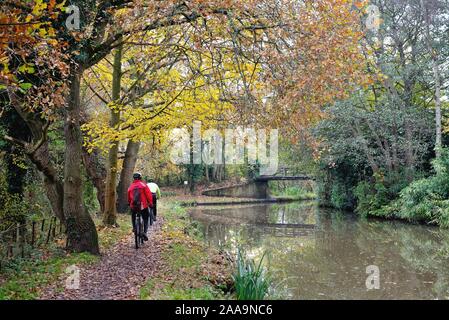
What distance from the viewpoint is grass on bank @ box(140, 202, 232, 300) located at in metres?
6.90

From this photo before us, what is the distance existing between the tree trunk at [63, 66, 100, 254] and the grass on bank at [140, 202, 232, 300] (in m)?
1.70

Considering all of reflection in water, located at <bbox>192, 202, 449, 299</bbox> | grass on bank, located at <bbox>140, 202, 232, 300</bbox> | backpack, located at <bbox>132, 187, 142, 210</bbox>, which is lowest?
reflection in water, located at <bbox>192, 202, 449, 299</bbox>

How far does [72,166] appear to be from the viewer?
919 centimetres

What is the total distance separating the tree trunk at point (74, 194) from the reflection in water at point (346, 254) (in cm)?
417

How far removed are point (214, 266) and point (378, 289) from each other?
345cm

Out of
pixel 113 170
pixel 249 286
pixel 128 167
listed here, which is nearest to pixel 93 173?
pixel 128 167

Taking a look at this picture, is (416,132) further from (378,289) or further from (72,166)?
(72,166)

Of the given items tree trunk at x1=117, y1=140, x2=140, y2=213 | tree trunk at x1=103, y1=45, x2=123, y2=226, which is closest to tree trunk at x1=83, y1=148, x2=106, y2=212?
tree trunk at x1=117, y1=140, x2=140, y2=213

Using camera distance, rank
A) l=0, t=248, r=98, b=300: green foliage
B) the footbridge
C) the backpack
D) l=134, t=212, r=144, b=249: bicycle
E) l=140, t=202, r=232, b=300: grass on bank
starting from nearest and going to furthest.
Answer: l=0, t=248, r=98, b=300: green foliage
l=140, t=202, r=232, b=300: grass on bank
the backpack
l=134, t=212, r=144, b=249: bicycle
the footbridge

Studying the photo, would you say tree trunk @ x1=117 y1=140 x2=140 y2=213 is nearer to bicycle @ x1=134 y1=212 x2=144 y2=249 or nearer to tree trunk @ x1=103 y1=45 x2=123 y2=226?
tree trunk @ x1=103 y1=45 x2=123 y2=226

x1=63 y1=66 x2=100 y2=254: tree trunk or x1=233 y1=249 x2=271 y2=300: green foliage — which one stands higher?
x1=63 y1=66 x2=100 y2=254: tree trunk

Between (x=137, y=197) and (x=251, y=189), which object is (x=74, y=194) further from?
(x=251, y=189)

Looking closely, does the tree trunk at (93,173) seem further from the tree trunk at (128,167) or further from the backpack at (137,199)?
the backpack at (137,199)

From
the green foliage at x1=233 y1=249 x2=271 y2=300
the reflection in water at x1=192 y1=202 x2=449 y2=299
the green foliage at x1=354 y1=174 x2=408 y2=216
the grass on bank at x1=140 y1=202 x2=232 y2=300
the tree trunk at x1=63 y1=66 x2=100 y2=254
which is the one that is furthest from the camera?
the green foliage at x1=354 y1=174 x2=408 y2=216
